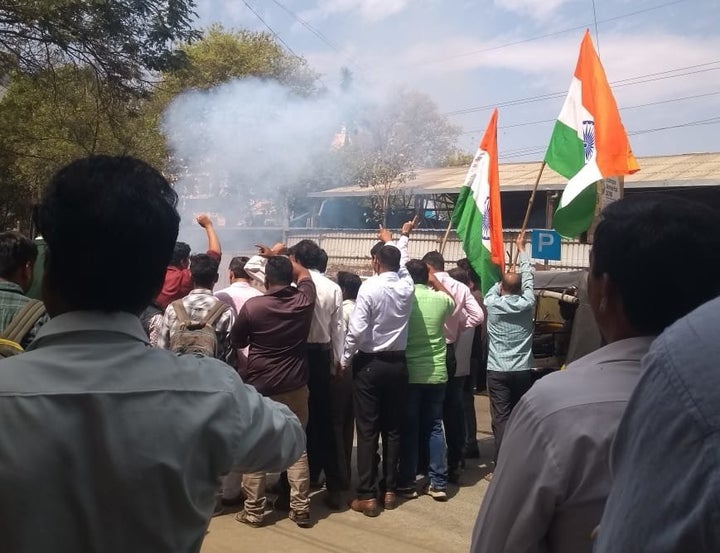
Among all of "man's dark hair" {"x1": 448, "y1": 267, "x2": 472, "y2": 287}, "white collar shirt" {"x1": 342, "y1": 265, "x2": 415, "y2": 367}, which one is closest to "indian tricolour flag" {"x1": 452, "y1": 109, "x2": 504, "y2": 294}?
"man's dark hair" {"x1": 448, "y1": 267, "x2": 472, "y2": 287}

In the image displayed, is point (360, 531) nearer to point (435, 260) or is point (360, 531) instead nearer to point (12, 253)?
point (435, 260)

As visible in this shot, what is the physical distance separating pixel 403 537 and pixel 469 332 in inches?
89.1

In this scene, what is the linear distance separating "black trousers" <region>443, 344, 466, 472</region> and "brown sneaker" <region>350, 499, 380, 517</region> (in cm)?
109

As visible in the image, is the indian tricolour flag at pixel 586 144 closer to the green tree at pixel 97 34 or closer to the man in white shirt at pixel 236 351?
the man in white shirt at pixel 236 351

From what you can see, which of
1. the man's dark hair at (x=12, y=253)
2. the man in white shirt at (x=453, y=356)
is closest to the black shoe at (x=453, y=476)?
the man in white shirt at (x=453, y=356)

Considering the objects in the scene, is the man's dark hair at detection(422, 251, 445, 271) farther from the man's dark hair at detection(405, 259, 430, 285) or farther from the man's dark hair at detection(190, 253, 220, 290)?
the man's dark hair at detection(190, 253, 220, 290)

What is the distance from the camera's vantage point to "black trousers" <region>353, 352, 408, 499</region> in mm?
5797

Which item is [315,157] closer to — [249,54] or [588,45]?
[249,54]

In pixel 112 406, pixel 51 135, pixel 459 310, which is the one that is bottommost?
pixel 459 310

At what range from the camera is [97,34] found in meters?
10.6

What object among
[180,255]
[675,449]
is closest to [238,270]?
[180,255]

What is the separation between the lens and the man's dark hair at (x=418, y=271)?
245 inches

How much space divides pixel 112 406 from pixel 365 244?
66.2 feet

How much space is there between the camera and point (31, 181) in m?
19.8
